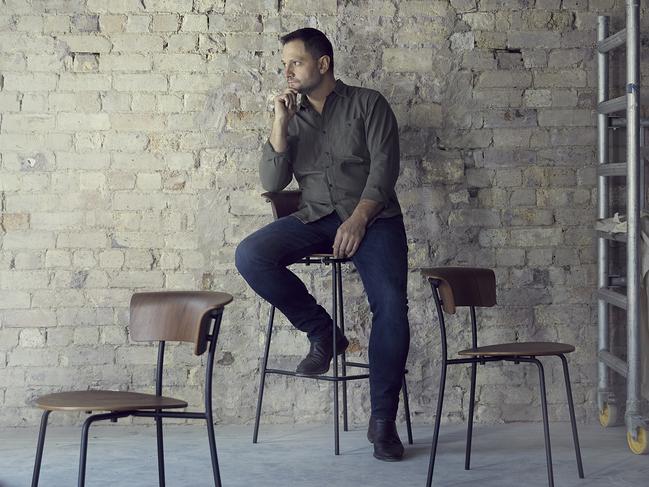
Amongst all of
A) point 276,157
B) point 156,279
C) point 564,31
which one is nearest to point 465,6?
point 564,31

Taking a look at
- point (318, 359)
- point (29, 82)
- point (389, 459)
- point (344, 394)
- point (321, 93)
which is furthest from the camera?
point (29, 82)

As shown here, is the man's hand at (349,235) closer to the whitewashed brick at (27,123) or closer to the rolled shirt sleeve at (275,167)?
the rolled shirt sleeve at (275,167)

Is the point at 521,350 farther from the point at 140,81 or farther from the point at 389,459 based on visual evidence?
the point at 140,81

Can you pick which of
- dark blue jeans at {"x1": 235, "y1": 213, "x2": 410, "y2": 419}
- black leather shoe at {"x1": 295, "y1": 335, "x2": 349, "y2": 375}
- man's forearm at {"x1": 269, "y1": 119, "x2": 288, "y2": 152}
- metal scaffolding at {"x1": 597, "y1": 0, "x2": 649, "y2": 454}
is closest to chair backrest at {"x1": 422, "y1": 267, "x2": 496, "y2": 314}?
dark blue jeans at {"x1": 235, "y1": 213, "x2": 410, "y2": 419}

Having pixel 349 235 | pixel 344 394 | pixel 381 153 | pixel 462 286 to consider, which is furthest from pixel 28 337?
pixel 462 286

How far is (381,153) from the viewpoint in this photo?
13.9 ft

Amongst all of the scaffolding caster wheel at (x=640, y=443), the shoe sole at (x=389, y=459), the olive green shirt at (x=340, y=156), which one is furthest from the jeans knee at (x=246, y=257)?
the scaffolding caster wheel at (x=640, y=443)

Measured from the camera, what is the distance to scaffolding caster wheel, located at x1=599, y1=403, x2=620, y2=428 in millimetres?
4711

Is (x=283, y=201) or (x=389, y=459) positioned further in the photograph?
(x=283, y=201)

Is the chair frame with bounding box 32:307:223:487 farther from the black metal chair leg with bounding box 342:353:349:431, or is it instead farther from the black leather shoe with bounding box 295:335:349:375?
the black metal chair leg with bounding box 342:353:349:431

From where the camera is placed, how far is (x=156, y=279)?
4.88m

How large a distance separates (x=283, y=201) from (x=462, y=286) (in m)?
1.05

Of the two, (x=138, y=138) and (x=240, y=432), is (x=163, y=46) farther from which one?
(x=240, y=432)

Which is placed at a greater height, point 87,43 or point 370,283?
point 87,43
